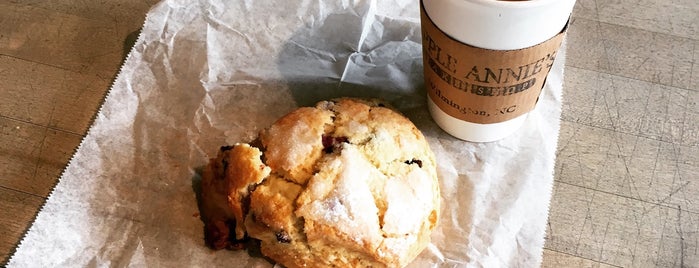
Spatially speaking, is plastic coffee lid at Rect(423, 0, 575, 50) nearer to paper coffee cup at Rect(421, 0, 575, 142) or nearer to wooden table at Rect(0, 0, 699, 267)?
paper coffee cup at Rect(421, 0, 575, 142)

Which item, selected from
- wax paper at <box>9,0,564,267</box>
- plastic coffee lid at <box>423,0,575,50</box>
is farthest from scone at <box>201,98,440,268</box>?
plastic coffee lid at <box>423,0,575,50</box>

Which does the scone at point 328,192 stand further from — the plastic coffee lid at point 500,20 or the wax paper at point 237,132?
the plastic coffee lid at point 500,20

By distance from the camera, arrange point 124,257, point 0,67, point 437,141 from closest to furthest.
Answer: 1. point 124,257
2. point 437,141
3. point 0,67

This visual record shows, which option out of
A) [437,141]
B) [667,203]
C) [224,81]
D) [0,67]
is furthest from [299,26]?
[667,203]

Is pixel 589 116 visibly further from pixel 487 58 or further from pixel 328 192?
pixel 328 192

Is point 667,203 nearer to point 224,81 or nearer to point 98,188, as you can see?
point 224,81

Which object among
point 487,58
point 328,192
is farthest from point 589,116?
point 328,192

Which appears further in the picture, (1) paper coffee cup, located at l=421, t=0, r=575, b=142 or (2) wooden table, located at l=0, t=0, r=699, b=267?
(2) wooden table, located at l=0, t=0, r=699, b=267
